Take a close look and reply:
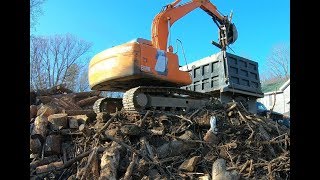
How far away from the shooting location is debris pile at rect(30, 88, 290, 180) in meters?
5.55

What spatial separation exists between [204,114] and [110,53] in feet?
8.35

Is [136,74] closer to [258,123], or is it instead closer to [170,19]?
[170,19]

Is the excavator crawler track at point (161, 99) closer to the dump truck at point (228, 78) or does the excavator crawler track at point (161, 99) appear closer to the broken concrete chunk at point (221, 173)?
the dump truck at point (228, 78)

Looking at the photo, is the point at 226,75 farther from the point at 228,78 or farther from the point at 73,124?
the point at 73,124

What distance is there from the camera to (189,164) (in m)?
5.71

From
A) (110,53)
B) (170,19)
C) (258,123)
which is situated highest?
(170,19)

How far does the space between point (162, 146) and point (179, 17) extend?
4.38 meters

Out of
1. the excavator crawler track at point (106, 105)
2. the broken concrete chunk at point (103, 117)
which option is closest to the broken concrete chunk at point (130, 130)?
the broken concrete chunk at point (103, 117)

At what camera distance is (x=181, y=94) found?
8984 mm

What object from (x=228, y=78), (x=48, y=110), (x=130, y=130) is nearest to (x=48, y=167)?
(x=130, y=130)

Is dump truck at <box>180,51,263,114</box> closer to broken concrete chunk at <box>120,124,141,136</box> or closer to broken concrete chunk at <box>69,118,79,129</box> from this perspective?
broken concrete chunk at <box>69,118,79,129</box>

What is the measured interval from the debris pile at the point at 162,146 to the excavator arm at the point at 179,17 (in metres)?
2.11
